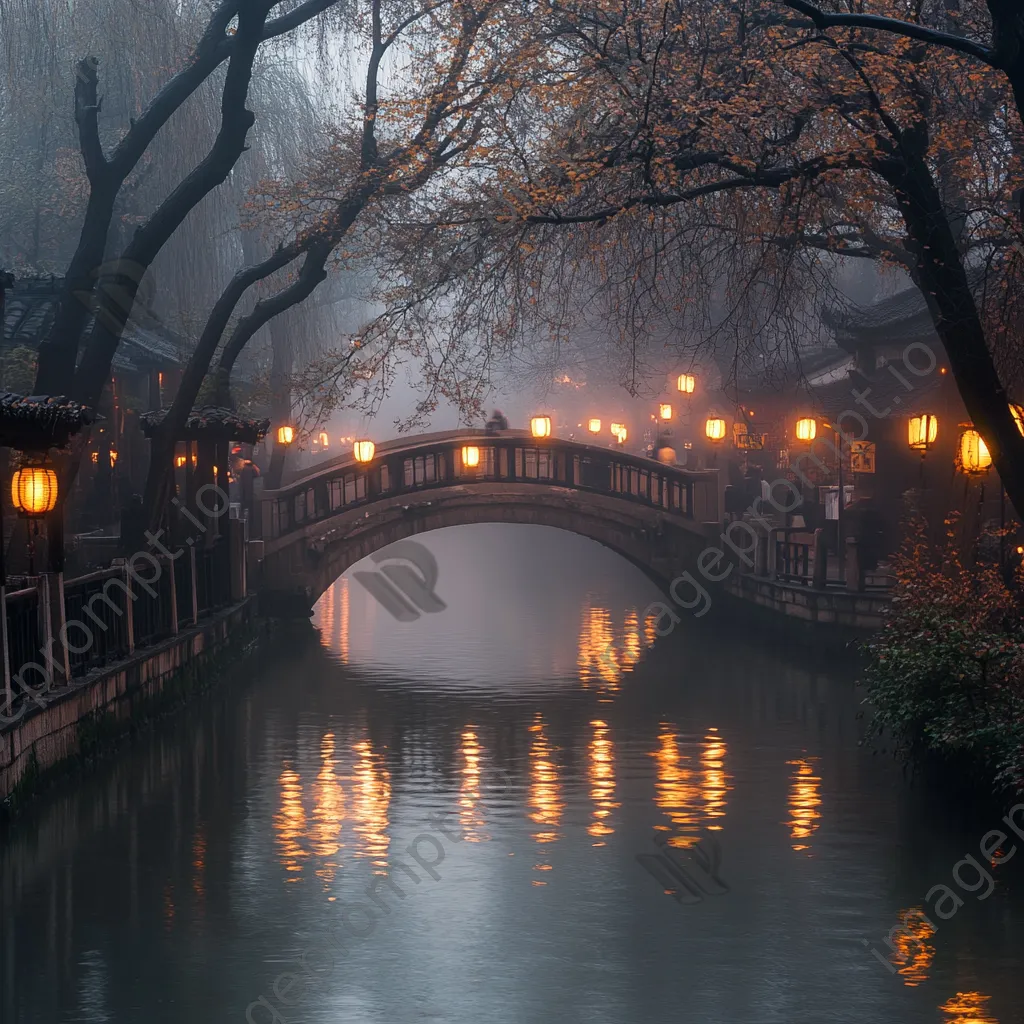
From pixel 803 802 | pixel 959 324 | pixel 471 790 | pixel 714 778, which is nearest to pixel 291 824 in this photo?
pixel 471 790

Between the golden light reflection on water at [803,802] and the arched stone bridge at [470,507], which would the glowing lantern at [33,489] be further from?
the arched stone bridge at [470,507]

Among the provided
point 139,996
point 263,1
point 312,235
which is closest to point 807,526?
point 312,235

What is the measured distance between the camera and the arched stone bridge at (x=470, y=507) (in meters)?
26.2

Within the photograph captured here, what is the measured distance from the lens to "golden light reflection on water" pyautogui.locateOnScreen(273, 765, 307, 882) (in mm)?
10592

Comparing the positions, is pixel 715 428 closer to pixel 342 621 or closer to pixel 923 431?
pixel 342 621

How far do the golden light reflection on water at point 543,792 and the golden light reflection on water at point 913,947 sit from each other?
2.27 meters

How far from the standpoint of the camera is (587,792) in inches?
519

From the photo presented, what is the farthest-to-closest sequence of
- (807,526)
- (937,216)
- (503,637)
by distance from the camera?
(807,526) < (503,637) < (937,216)

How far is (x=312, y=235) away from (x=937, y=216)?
9.80 m

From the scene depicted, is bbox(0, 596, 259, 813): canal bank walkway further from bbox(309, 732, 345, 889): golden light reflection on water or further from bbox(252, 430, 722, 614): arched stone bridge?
bbox(252, 430, 722, 614): arched stone bridge

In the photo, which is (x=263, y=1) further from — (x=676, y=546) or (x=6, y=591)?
(x=676, y=546)

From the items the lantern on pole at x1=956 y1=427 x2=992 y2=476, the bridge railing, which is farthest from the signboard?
the lantern on pole at x1=956 y1=427 x2=992 y2=476

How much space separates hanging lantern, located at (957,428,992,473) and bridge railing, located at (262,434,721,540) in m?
11.1

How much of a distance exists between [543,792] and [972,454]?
5839 millimetres
